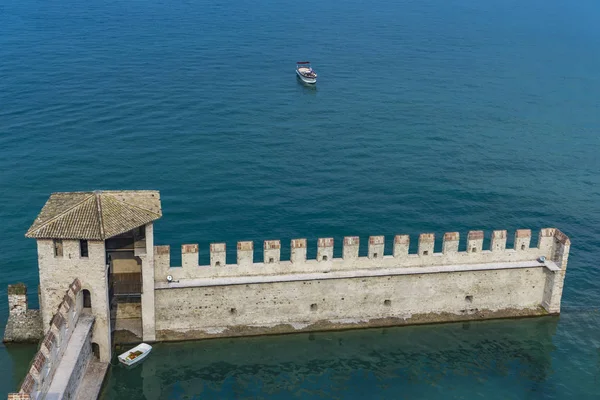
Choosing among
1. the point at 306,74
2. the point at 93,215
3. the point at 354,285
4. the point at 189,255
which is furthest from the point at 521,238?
the point at 306,74

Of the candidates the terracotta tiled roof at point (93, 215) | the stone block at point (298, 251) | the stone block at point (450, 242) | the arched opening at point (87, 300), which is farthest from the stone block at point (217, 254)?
the stone block at point (450, 242)

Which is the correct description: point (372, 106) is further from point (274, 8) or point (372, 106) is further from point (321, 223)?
point (274, 8)

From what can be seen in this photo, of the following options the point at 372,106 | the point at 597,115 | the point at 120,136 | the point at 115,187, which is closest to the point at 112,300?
the point at 115,187

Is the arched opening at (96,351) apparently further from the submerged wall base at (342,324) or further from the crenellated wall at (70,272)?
the submerged wall base at (342,324)

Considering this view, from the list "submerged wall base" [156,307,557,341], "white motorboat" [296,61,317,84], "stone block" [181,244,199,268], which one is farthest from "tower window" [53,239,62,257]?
"white motorboat" [296,61,317,84]

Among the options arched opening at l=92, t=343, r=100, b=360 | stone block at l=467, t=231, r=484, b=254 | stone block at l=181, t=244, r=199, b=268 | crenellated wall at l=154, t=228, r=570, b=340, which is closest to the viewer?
arched opening at l=92, t=343, r=100, b=360

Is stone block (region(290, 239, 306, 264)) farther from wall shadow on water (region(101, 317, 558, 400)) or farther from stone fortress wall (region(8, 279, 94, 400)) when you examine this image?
stone fortress wall (region(8, 279, 94, 400))

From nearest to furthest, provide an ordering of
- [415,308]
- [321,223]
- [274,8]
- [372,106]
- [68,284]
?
[68,284] → [415,308] → [321,223] → [372,106] → [274,8]
